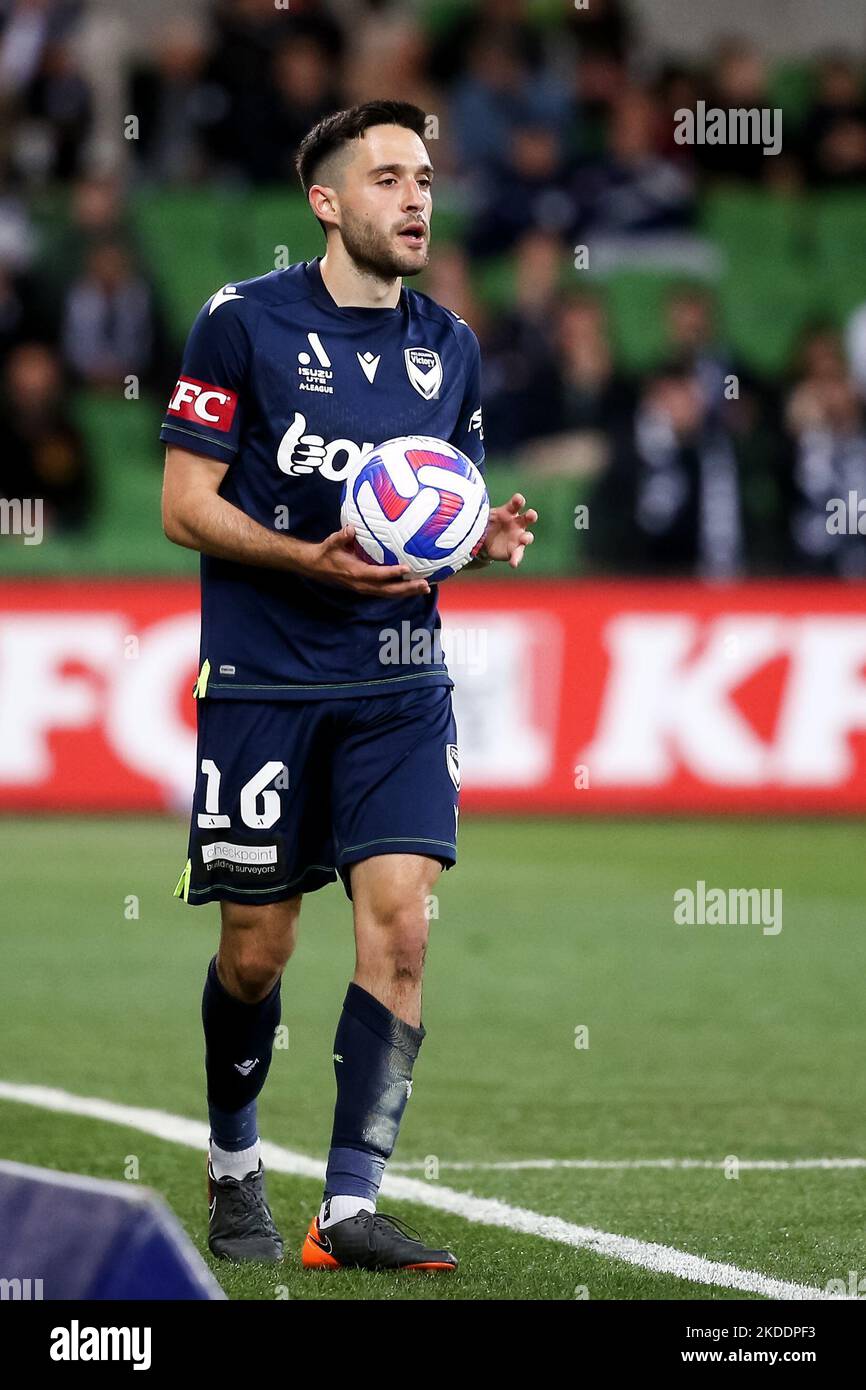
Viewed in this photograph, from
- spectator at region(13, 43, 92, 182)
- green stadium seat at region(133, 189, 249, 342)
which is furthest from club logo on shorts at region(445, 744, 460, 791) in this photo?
spectator at region(13, 43, 92, 182)

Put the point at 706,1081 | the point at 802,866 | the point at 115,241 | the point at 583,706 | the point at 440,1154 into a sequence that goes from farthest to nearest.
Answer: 1. the point at 115,241
2. the point at 583,706
3. the point at 802,866
4. the point at 706,1081
5. the point at 440,1154

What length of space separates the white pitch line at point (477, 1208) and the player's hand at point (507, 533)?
5.01 feet

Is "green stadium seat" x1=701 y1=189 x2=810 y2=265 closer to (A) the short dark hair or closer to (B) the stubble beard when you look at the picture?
(A) the short dark hair

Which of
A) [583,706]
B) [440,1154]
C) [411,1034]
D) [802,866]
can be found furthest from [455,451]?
[583,706]

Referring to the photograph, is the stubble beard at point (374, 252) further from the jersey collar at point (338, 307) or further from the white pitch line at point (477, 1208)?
the white pitch line at point (477, 1208)

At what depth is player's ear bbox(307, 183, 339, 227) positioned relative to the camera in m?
5.35

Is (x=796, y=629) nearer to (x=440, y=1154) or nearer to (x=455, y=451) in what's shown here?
(x=440, y=1154)

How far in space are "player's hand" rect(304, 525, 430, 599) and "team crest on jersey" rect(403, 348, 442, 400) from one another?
1.71ft

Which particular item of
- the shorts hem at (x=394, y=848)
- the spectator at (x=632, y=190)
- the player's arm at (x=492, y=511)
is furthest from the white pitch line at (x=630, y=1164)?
the spectator at (x=632, y=190)

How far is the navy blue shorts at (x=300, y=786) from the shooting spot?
5195 millimetres

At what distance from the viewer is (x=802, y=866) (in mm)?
11875

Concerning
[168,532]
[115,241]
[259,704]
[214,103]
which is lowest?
[259,704]

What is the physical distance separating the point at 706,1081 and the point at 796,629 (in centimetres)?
636

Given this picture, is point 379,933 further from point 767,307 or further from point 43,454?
point 767,307
